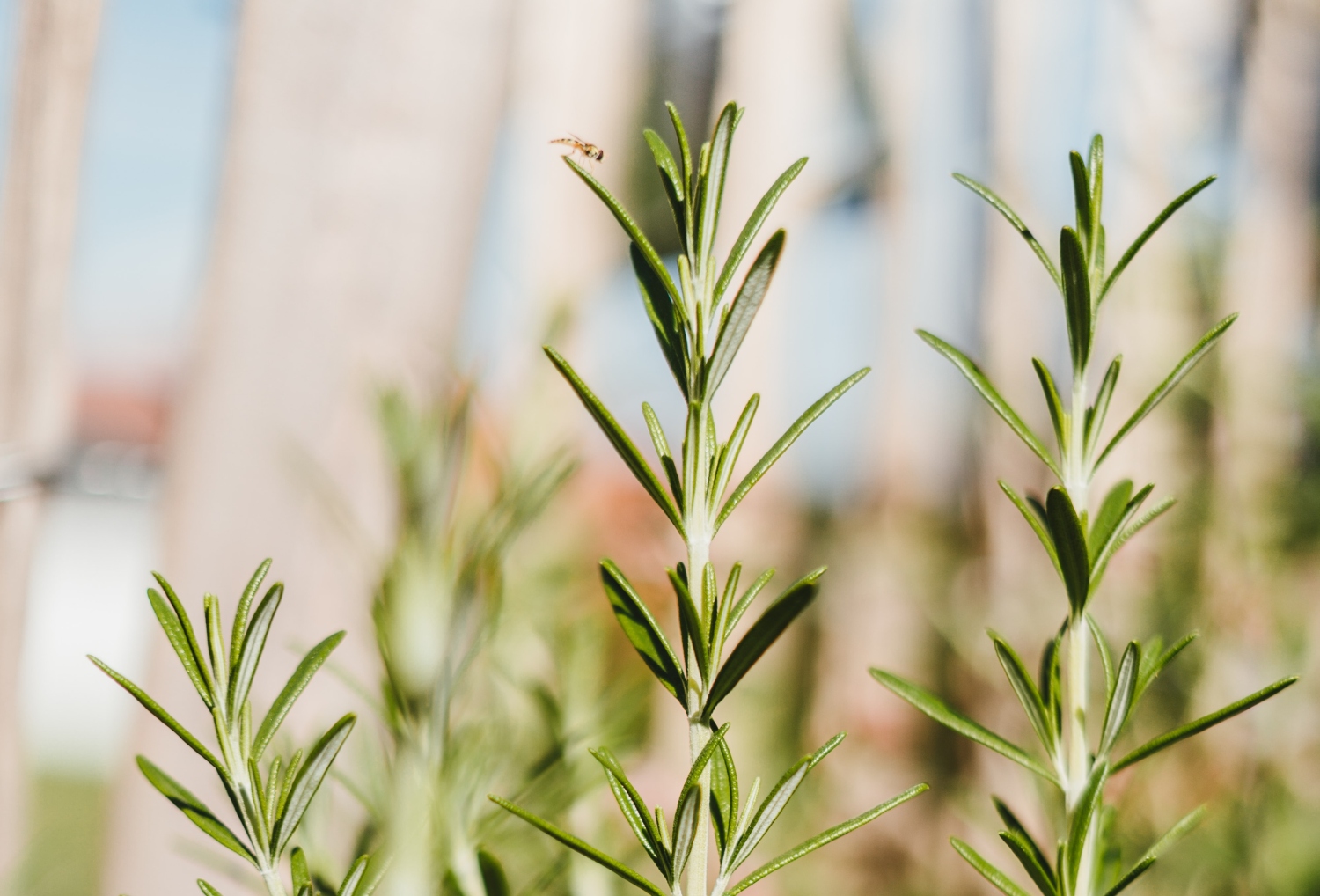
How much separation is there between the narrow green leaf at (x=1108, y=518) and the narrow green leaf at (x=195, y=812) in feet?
0.40

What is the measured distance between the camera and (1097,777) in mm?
115

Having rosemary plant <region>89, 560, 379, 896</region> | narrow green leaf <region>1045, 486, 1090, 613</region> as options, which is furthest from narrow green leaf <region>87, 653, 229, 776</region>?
narrow green leaf <region>1045, 486, 1090, 613</region>

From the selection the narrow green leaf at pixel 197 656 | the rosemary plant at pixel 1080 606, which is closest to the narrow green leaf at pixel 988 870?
the rosemary plant at pixel 1080 606

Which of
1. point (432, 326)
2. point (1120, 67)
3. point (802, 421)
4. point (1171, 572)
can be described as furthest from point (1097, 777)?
point (1120, 67)

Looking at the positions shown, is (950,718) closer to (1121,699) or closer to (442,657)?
(1121,699)

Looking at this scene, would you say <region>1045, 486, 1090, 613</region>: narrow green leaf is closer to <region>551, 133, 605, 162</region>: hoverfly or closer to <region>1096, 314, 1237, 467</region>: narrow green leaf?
<region>1096, 314, 1237, 467</region>: narrow green leaf

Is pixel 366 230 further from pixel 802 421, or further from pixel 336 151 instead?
pixel 802 421

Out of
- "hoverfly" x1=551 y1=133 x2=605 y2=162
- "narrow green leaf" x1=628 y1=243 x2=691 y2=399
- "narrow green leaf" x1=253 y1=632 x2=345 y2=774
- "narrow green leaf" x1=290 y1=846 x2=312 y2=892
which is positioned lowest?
"narrow green leaf" x1=290 y1=846 x2=312 y2=892

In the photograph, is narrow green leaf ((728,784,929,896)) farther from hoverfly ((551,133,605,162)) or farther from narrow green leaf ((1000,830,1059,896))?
hoverfly ((551,133,605,162))

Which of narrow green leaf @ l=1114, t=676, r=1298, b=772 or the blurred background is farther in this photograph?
the blurred background

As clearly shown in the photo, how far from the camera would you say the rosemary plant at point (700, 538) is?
0.35 ft

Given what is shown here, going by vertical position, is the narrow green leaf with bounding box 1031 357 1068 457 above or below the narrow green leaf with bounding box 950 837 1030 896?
above

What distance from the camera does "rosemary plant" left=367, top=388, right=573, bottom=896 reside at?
19 centimetres

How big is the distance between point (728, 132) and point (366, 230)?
27cm
